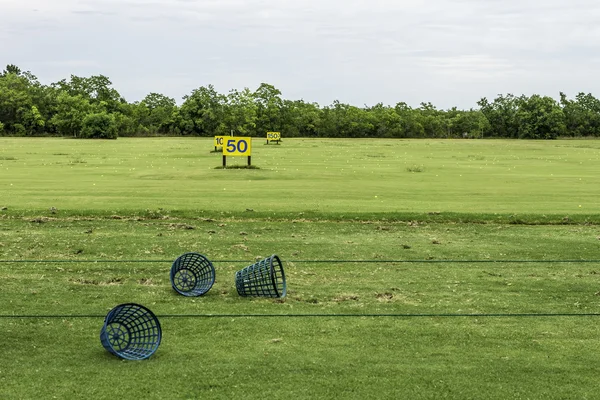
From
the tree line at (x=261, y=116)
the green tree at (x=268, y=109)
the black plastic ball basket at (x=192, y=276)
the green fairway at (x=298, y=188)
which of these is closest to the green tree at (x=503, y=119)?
the tree line at (x=261, y=116)

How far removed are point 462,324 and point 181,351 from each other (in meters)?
3.96

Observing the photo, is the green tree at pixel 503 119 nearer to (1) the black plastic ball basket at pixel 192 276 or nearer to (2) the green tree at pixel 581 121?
(2) the green tree at pixel 581 121

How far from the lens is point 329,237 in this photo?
59.4ft

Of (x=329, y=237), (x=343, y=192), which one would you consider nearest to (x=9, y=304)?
(x=329, y=237)

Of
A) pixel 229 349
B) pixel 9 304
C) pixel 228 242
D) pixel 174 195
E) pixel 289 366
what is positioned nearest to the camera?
pixel 289 366

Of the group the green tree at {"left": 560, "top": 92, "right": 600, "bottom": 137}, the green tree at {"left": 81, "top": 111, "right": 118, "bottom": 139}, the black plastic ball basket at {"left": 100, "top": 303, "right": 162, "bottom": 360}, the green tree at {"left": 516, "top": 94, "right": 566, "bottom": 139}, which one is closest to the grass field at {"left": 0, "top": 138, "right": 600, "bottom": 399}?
the black plastic ball basket at {"left": 100, "top": 303, "right": 162, "bottom": 360}

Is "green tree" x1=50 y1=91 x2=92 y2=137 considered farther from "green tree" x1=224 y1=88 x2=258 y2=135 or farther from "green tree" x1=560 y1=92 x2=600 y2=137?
"green tree" x1=560 y1=92 x2=600 y2=137

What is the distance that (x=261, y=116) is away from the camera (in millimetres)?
131625

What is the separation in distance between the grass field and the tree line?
100204 millimetres

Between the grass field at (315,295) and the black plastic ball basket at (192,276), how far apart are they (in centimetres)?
23

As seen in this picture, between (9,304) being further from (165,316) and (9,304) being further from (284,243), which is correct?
(284,243)

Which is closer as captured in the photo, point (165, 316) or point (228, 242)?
point (165, 316)

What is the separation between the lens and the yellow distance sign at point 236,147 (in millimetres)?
39969

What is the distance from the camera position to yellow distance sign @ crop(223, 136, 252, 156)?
39969mm
